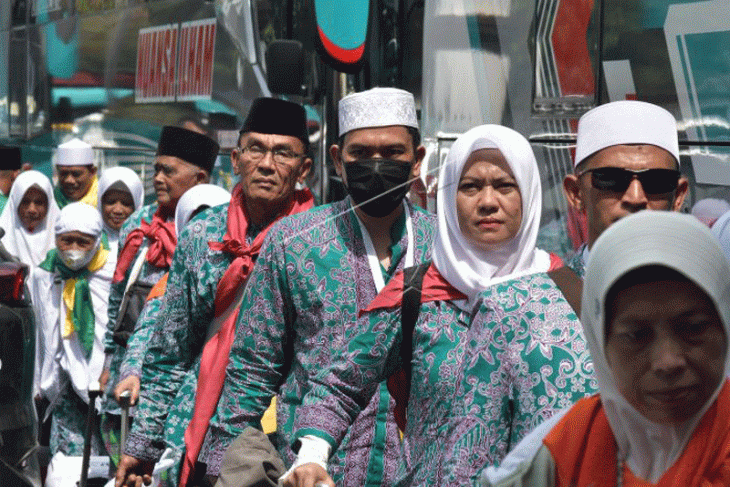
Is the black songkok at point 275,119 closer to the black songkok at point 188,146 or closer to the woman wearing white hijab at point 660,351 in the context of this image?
the black songkok at point 188,146

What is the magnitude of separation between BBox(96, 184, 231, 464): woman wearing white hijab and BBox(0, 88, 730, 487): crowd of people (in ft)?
0.06

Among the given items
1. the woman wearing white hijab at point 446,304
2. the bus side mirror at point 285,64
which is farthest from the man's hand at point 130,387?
the woman wearing white hijab at point 446,304

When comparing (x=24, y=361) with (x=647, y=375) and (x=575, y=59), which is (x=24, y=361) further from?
(x=647, y=375)

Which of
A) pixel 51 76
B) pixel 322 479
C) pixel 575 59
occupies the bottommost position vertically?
pixel 322 479

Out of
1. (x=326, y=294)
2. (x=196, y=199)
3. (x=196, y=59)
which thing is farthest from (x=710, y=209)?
(x=196, y=59)

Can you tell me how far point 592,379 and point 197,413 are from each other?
94.1 inches

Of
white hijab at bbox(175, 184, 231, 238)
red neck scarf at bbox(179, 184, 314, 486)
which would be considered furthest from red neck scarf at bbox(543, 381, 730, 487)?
white hijab at bbox(175, 184, 231, 238)

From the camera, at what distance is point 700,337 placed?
2.52 metres

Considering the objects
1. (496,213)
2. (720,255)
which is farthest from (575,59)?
(720,255)

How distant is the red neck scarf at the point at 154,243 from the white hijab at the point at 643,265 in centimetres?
522

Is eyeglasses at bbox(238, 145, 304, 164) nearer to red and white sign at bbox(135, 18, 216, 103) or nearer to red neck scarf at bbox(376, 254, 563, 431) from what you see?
red neck scarf at bbox(376, 254, 563, 431)

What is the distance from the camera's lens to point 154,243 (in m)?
7.86

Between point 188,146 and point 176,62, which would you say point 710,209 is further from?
point 176,62

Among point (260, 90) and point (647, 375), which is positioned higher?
point (260, 90)
